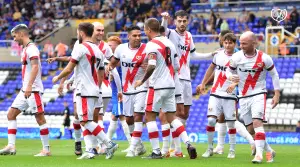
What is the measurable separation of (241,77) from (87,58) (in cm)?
309

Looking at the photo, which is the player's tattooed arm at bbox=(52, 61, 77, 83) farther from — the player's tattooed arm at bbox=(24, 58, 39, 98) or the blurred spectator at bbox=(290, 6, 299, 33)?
the blurred spectator at bbox=(290, 6, 299, 33)

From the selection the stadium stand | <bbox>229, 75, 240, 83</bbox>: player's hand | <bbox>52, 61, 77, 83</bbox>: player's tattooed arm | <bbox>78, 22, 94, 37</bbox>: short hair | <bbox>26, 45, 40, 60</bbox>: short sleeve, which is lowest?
the stadium stand

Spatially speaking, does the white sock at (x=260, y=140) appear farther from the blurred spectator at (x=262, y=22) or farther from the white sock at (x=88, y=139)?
the blurred spectator at (x=262, y=22)

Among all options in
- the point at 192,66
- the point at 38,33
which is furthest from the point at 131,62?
the point at 38,33

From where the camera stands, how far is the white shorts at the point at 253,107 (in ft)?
48.3

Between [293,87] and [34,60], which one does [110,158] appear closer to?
[34,60]

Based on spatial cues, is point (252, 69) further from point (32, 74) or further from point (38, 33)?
point (38, 33)

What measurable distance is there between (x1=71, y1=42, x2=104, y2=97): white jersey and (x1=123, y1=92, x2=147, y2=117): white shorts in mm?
1569

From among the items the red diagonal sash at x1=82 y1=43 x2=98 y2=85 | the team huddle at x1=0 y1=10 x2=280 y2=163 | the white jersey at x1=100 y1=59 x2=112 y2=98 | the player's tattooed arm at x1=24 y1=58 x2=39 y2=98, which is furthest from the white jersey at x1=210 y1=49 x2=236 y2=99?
the player's tattooed arm at x1=24 y1=58 x2=39 y2=98

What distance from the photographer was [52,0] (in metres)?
46.2

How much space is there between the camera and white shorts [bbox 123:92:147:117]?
1643 centimetres

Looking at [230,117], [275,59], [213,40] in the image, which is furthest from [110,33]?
[230,117]

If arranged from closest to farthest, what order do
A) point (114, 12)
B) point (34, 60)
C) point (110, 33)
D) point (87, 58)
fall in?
point (87, 58) → point (34, 60) → point (110, 33) → point (114, 12)

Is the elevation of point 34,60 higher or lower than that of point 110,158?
higher
